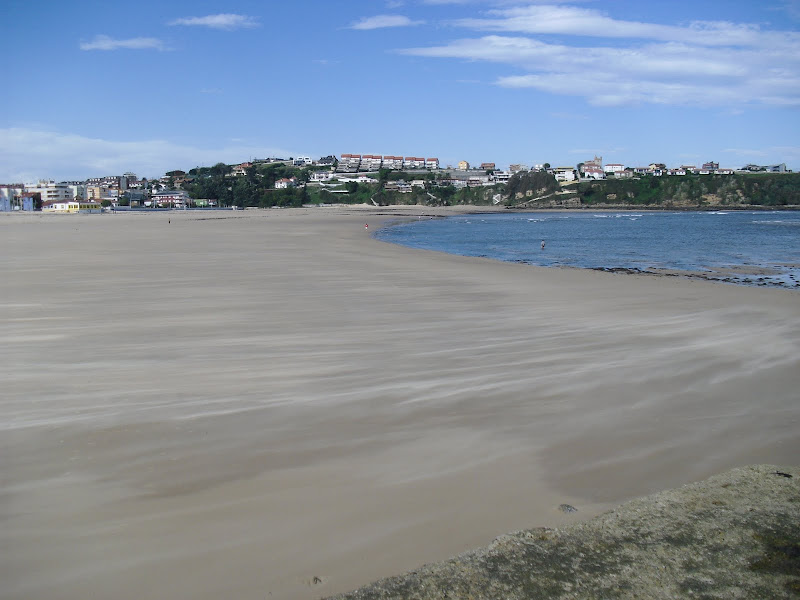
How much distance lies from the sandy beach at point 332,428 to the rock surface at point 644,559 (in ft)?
0.60

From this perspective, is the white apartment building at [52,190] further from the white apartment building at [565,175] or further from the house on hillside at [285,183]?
the white apartment building at [565,175]

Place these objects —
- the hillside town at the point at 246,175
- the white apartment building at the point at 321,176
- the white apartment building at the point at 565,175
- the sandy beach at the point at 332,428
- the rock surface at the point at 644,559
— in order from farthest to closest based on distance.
→ the white apartment building at the point at 565,175 → the white apartment building at the point at 321,176 → the hillside town at the point at 246,175 → the sandy beach at the point at 332,428 → the rock surface at the point at 644,559

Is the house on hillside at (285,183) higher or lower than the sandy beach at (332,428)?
higher

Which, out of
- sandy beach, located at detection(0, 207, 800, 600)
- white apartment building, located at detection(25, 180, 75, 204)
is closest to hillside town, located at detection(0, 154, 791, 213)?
white apartment building, located at detection(25, 180, 75, 204)

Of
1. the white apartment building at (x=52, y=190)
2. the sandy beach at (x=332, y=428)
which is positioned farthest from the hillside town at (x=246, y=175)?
the sandy beach at (x=332, y=428)

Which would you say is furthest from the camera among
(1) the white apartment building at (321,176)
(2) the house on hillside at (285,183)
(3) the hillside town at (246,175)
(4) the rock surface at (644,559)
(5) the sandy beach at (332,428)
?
(1) the white apartment building at (321,176)

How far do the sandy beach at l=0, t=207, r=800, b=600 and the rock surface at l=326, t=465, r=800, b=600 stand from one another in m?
0.18

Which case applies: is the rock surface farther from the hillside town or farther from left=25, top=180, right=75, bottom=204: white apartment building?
left=25, top=180, right=75, bottom=204: white apartment building

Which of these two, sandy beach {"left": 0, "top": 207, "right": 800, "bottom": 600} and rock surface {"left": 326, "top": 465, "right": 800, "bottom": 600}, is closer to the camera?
rock surface {"left": 326, "top": 465, "right": 800, "bottom": 600}

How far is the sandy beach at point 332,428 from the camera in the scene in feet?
9.48

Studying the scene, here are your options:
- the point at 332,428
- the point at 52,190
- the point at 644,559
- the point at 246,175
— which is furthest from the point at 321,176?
the point at 644,559

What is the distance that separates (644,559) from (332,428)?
226cm

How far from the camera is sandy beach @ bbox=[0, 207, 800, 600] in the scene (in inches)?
114

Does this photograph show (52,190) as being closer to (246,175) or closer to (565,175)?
(246,175)
